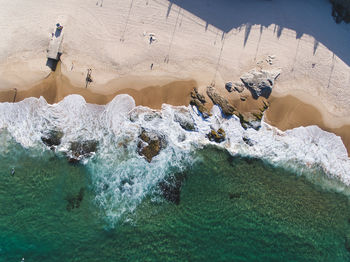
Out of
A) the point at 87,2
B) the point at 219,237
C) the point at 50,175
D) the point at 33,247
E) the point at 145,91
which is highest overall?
the point at 87,2

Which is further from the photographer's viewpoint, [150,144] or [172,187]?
[172,187]

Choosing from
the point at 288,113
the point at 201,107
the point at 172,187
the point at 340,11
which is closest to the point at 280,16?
the point at 340,11

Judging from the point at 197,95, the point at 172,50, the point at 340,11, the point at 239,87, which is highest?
the point at 340,11

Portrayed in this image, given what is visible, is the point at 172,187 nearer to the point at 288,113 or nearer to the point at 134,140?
the point at 134,140

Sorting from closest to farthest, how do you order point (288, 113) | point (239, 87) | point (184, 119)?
point (184, 119)
point (239, 87)
point (288, 113)

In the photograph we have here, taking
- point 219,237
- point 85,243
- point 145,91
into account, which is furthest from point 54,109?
point 219,237

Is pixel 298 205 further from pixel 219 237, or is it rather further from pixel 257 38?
pixel 257 38
